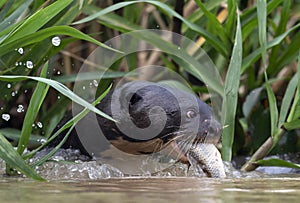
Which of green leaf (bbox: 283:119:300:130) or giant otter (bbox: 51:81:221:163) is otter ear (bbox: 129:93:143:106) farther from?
green leaf (bbox: 283:119:300:130)

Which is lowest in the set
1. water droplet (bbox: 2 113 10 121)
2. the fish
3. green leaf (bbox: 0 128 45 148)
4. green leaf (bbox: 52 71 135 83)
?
the fish

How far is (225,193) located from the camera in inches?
63.0

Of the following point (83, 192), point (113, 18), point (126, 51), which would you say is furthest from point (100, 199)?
point (126, 51)

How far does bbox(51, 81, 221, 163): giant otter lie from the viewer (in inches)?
96.6

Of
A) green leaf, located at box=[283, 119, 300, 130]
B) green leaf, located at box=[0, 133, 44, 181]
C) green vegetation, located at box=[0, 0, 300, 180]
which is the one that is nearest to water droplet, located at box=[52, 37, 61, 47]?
green vegetation, located at box=[0, 0, 300, 180]

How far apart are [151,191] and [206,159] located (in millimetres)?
801

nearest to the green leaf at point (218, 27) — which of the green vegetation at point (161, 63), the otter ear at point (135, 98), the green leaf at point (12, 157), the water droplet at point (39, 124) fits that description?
the green vegetation at point (161, 63)

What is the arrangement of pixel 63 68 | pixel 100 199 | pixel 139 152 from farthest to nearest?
pixel 63 68 < pixel 139 152 < pixel 100 199

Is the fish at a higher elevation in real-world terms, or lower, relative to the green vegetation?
lower

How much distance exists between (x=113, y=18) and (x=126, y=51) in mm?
288

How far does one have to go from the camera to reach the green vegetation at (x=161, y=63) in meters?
2.22

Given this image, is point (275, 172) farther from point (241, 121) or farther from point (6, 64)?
point (6, 64)

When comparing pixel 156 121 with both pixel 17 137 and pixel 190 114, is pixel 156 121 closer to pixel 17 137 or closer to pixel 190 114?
pixel 190 114

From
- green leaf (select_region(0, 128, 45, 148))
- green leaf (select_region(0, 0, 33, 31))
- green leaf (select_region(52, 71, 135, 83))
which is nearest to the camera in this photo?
green leaf (select_region(0, 0, 33, 31))
